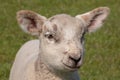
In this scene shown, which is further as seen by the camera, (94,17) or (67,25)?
(94,17)

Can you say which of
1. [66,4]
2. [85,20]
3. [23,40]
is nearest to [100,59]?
[23,40]

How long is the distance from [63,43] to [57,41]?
0.11 meters

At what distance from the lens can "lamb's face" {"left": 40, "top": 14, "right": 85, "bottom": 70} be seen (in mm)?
5613

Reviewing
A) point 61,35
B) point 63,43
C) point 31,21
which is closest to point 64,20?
point 61,35

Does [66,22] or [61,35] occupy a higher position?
[66,22]

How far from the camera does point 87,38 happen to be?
11.2 m

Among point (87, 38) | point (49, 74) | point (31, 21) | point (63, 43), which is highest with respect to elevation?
point (31, 21)

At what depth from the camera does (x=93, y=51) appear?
10.3 metres

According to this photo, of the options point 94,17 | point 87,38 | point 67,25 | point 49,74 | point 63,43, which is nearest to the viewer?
point 63,43

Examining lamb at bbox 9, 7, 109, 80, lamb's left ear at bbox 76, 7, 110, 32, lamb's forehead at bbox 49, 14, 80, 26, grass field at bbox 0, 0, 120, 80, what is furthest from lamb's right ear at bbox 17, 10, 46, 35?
grass field at bbox 0, 0, 120, 80

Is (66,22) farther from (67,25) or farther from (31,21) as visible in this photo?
(31,21)

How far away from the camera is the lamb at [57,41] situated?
5672 millimetres

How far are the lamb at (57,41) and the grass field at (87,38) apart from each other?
2560 millimetres

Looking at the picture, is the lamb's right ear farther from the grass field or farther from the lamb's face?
the grass field
